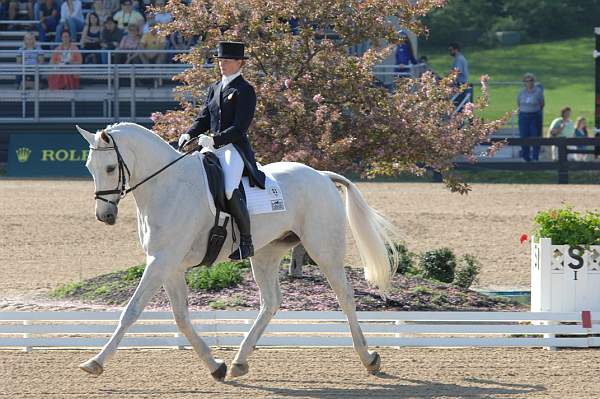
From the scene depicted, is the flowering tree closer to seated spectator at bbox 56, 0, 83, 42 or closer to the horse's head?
the horse's head

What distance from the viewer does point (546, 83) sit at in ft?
148

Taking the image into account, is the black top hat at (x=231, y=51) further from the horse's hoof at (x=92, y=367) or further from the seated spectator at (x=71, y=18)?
the seated spectator at (x=71, y=18)

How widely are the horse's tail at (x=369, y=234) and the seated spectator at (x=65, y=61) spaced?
1585cm

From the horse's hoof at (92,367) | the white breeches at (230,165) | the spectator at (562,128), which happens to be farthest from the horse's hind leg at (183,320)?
the spectator at (562,128)

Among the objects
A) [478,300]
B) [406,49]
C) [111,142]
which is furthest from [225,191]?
[406,49]

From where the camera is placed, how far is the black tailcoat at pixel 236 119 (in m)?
9.14

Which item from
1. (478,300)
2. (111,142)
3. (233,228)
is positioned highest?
(111,142)

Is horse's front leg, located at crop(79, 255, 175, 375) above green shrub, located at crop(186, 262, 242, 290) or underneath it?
above

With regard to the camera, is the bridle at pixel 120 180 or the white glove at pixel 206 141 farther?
the white glove at pixel 206 141

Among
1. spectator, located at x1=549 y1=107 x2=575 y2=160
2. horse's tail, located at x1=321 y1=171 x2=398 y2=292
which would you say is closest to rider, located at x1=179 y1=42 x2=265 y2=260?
horse's tail, located at x1=321 y1=171 x2=398 y2=292

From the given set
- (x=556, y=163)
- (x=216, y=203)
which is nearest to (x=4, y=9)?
(x=556, y=163)

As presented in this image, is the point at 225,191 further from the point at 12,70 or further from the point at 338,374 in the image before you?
the point at 12,70

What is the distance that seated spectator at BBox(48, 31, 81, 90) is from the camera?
995 inches

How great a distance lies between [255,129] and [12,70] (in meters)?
14.1
